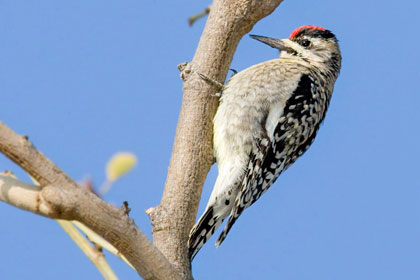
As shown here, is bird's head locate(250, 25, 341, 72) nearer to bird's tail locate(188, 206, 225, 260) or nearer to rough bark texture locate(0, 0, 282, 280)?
rough bark texture locate(0, 0, 282, 280)

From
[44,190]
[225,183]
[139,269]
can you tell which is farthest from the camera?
[225,183]

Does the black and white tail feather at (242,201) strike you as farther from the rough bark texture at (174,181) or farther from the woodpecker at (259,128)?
the rough bark texture at (174,181)

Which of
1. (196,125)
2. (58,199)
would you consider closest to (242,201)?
(196,125)

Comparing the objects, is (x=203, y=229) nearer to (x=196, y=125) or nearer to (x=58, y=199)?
(x=196, y=125)

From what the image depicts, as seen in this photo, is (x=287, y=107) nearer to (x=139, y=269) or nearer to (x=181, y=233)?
(x=181, y=233)

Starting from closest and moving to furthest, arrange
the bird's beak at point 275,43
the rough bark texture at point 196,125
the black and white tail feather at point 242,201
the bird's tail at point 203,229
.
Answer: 1. the rough bark texture at point 196,125
2. the bird's tail at point 203,229
3. the black and white tail feather at point 242,201
4. the bird's beak at point 275,43

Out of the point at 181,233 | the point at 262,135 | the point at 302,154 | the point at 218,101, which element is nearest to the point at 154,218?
the point at 181,233

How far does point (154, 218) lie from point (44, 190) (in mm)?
1015

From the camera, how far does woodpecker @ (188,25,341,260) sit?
4.15 metres

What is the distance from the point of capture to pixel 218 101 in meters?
4.00

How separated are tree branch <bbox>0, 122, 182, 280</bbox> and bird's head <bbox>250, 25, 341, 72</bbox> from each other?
3.40 m

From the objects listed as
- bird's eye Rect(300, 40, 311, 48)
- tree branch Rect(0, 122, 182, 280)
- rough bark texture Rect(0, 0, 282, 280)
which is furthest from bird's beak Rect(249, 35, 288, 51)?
tree branch Rect(0, 122, 182, 280)

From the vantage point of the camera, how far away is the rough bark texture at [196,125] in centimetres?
295

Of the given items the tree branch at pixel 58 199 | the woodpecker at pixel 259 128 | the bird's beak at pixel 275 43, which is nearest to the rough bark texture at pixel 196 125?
the woodpecker at pixel 259 128
